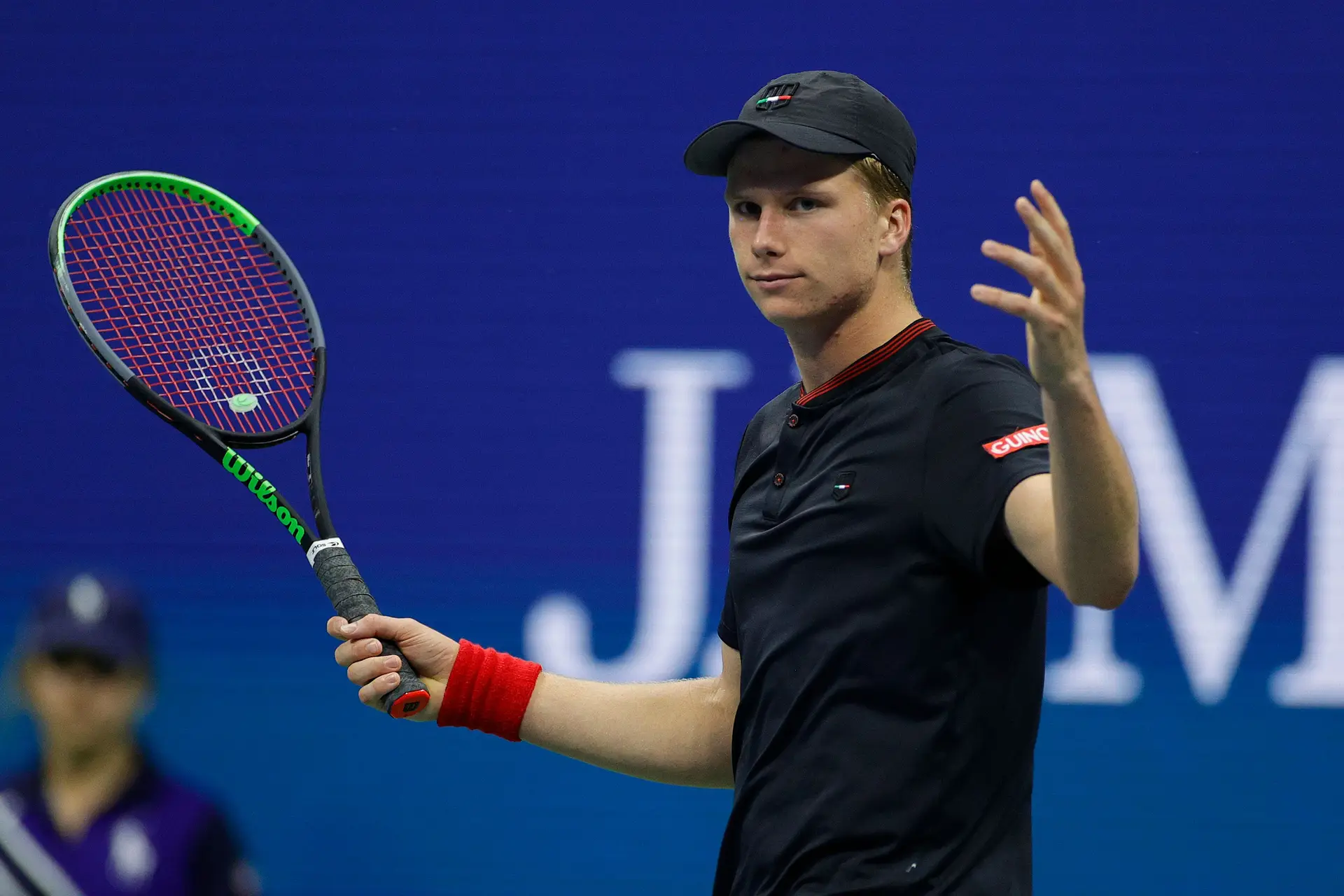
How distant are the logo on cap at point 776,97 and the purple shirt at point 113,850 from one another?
2.54 m

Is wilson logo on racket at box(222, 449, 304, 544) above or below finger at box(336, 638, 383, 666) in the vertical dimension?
above

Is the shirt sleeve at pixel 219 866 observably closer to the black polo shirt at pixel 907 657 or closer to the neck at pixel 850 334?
the black polo shirt at pixel 907 657

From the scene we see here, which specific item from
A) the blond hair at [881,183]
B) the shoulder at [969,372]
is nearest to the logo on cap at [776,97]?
the blond hair at [881,183]

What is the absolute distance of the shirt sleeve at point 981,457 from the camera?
1.50 m

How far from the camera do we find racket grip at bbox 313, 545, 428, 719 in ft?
6.47

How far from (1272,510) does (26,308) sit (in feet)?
10.7

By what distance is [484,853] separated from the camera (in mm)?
3688

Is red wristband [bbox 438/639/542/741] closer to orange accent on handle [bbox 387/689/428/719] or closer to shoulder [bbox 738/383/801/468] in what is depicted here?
orange accent on handle [bbox 387/689/428/719]

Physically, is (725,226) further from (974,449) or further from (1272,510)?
(974,449)

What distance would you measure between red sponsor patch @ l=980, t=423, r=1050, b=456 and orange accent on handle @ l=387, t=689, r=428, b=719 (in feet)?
2.88

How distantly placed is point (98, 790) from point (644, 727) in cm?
202

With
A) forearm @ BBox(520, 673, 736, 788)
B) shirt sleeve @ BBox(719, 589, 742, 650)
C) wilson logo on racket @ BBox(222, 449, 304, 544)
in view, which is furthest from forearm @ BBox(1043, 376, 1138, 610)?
wilson logo on racket @ BBox(222, 449, 304, 544)

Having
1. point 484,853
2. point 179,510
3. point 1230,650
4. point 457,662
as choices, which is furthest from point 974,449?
point 179,510

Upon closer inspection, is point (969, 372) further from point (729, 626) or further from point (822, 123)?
point (729, 626)
